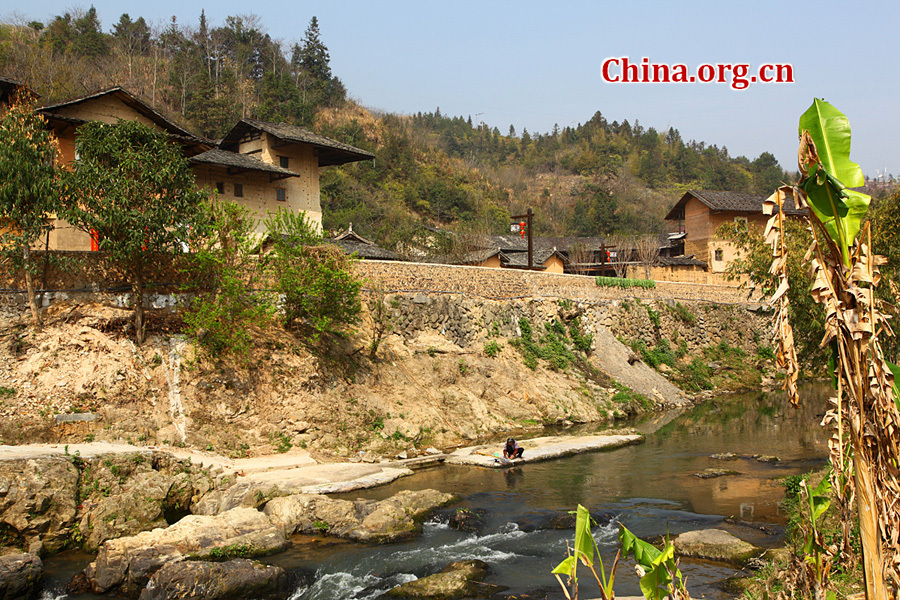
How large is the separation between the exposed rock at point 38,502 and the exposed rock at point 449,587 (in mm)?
7733

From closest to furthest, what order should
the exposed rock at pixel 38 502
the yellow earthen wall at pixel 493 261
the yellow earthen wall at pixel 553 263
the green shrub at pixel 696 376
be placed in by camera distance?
1. the exposed rock at pixel 38 502
2. the green shrub at pixel 696 376
3. the yellow earthen wall at pixel 493 261
4. the yellow earthen wall at pixel 553 263

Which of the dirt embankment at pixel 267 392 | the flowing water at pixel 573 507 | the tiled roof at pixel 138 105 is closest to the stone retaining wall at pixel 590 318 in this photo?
the dirt embankment at pixel 267 392

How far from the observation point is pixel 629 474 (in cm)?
1998

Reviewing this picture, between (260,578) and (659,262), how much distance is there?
4737 cm

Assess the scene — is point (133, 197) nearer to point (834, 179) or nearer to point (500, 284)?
point (500, 284)

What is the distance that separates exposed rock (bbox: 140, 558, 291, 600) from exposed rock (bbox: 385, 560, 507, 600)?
208cm

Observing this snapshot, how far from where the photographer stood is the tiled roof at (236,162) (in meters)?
28.9

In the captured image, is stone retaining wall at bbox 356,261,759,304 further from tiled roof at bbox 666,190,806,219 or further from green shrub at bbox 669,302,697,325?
tiled roof at bbox 666,190,806,219

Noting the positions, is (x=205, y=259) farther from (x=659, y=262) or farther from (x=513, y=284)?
(x=659, y=262)

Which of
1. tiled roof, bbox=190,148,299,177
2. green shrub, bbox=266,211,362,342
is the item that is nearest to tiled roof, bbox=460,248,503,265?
tiled roof, bbox=190,148,299,177

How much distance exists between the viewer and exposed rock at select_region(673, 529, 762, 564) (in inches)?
494

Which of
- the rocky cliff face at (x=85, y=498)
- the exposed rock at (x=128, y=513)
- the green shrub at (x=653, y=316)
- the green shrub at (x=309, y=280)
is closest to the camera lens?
the rocky cliff face at (x=85, y=498)

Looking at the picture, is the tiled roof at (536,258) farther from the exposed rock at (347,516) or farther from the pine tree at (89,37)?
the pine tree at (89,37)

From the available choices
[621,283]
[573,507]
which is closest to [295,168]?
[621,283]
